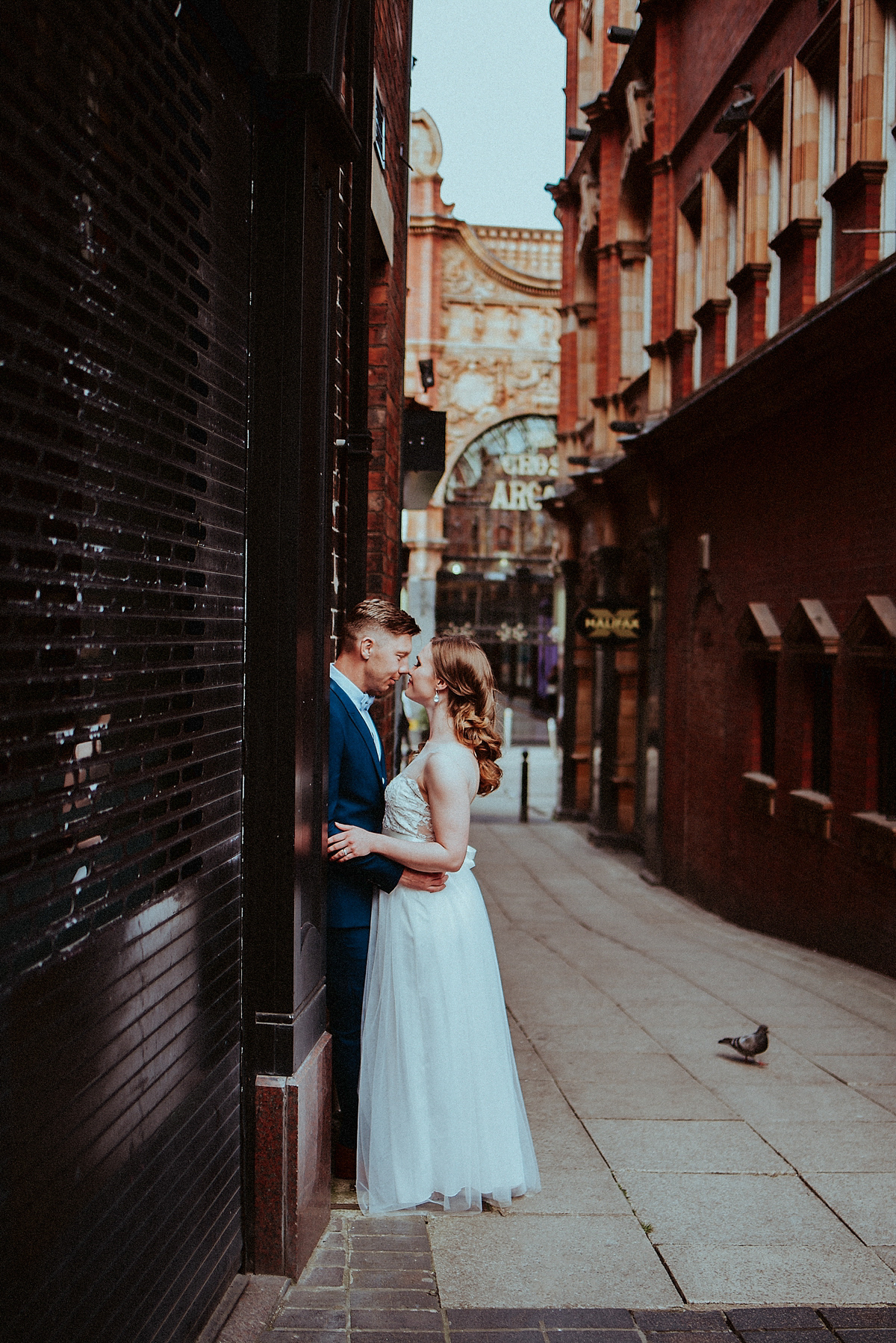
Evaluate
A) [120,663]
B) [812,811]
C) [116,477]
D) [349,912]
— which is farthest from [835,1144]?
[812,811]

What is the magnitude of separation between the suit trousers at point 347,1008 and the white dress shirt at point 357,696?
23.7 inches

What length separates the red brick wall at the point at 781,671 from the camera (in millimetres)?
7973

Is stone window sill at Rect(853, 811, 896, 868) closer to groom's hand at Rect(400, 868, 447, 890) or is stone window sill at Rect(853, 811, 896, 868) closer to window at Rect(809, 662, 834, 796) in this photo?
window at Rect(809, 662, 834, 796)

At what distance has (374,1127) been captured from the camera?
142 inches

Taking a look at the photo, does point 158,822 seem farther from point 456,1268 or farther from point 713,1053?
point 713,1053

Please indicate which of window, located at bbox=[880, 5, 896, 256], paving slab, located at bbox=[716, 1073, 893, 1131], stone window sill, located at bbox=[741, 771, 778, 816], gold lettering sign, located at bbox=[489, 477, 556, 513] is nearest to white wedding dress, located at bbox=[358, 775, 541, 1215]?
paving slab, located at bbox=[716, 1073, 893, 1131]

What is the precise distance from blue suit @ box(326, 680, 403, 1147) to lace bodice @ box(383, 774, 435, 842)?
9 centimetres

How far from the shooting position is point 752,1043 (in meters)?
5.07

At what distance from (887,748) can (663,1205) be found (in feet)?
16.4

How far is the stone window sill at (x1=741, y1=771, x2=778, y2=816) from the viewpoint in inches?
388

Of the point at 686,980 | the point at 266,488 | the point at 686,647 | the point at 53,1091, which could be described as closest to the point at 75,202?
the point at 266,488

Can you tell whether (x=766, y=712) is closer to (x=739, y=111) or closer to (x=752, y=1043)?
(x=739, y=111)

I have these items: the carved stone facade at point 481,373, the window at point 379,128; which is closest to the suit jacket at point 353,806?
the window at point 379,128

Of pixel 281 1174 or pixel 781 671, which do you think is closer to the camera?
pixel 281 1174
